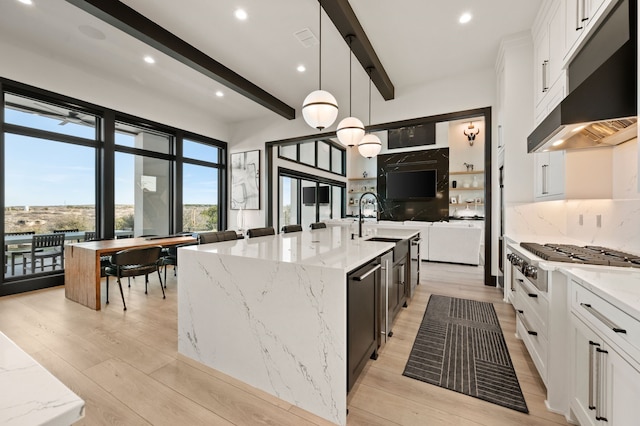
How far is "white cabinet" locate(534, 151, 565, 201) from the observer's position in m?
2.53

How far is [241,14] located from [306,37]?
0.82m

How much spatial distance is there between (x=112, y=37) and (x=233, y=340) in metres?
4.08

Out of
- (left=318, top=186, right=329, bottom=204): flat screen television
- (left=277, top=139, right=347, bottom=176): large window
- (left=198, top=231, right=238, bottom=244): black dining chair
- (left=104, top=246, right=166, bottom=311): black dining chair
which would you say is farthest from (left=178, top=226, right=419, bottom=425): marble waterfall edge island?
(left=318, top=186, right=329, bottom=204): flat screen television

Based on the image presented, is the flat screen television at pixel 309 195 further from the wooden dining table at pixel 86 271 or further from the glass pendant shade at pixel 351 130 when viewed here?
the wooden dining table at pixel 86 271

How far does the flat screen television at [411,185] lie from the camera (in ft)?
25.8

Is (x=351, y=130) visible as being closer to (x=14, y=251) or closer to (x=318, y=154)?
(x=318, y=154)

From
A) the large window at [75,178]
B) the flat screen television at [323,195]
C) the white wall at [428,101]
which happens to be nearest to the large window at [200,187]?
the large window at [75,178]

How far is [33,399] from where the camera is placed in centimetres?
49

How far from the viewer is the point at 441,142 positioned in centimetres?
791

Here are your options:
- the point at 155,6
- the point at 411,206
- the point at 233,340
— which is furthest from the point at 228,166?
the point at 233,340

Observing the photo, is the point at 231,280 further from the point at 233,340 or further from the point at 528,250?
the point at 528,250

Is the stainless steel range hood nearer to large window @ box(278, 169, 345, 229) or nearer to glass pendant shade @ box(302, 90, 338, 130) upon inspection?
glass pendant shade @ box(302, 90, 338, 130)

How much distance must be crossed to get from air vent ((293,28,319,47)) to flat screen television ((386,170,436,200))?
5.28m

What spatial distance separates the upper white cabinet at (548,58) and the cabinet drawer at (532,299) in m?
1.73
